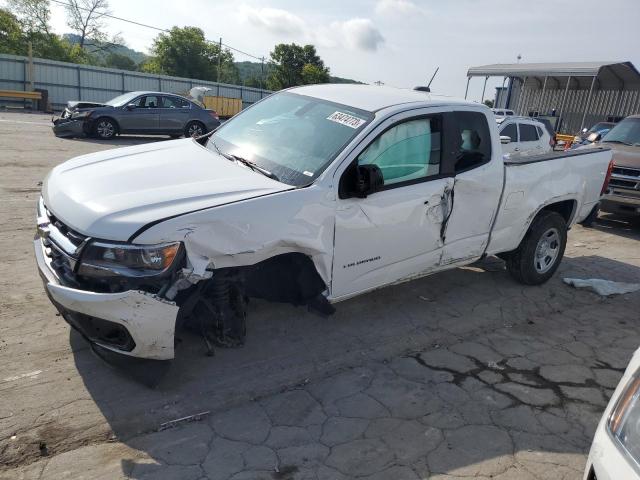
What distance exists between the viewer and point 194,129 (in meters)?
17.3

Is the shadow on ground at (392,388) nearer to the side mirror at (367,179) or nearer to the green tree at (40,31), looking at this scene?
the side mirror at (367,179)

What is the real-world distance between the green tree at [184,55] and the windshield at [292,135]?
6466 cm

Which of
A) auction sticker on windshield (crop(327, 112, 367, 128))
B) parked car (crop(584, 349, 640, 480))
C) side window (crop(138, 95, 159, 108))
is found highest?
auction sticker on windshield (crop(327, 112, 367, 128))

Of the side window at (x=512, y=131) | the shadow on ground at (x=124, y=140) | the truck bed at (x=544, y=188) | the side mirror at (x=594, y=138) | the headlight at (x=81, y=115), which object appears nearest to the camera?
the truck bed at (x=544, y=188)

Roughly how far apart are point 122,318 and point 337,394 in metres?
1.47

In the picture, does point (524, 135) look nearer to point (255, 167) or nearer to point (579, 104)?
point (255, 167)

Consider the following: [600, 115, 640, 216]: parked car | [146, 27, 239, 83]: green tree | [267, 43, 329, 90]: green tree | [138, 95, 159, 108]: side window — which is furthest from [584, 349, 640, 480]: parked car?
[146, 27, 239, 83]: green tree

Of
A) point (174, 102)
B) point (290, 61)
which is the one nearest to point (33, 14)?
point (290, 61)

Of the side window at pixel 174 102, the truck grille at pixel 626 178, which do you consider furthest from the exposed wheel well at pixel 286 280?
the side window at pixel 174 102

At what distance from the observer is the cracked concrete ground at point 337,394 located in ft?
9.40

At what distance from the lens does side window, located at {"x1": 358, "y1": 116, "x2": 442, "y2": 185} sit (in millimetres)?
4055

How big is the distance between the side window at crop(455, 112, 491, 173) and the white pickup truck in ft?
0.05

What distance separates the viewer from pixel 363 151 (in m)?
3.92

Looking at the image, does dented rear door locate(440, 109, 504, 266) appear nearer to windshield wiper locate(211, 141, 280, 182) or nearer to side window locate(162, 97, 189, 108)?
windshield wiper locate(211, 141, 280, 182)
